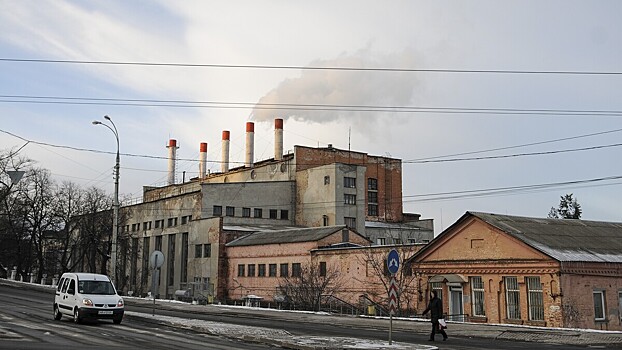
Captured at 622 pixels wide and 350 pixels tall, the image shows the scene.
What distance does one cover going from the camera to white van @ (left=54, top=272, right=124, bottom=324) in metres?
22.8

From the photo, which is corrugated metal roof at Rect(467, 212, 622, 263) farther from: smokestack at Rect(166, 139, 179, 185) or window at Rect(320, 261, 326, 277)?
smokestack at Rect(166, 139, 179, 185)

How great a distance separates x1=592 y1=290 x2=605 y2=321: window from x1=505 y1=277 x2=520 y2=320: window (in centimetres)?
336

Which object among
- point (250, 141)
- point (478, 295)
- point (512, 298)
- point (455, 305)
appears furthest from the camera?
point (250, 141)

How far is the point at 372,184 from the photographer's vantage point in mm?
82000

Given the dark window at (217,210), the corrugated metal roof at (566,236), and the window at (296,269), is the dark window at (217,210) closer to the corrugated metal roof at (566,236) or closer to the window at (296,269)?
the window at (296,269)

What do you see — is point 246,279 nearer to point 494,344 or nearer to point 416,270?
point 416,270

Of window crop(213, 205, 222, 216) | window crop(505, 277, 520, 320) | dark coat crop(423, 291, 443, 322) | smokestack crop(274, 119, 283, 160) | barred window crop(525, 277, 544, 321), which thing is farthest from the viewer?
smokestack crop(274, 119, 283, 160)

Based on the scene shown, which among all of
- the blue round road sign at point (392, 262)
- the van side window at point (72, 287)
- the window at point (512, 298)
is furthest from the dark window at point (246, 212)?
the blue round road sign at point (392, 262)

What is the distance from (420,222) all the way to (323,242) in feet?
112

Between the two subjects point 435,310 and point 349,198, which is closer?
point 435,310

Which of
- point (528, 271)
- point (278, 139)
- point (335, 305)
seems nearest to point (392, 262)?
point (528, 271)

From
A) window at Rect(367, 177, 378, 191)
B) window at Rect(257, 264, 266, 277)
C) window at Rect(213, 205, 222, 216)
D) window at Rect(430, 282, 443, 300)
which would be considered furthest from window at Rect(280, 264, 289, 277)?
window at Rect(367, 177, 378, 191)

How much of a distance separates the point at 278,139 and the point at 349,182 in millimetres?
12413

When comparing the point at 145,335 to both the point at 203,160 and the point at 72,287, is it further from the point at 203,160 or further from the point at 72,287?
the point at 203,160
